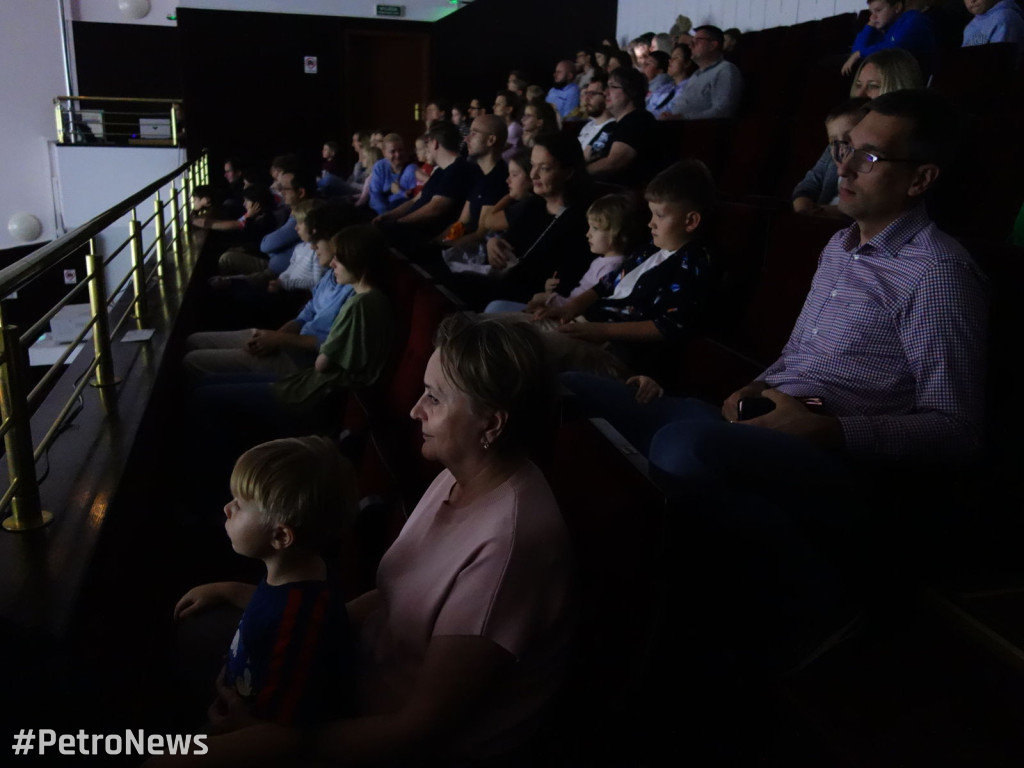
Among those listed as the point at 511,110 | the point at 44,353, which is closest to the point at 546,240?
the point at 511,110

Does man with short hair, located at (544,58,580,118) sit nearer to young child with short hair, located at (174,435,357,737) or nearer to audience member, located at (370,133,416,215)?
audience member, located at (370,133,416,215)

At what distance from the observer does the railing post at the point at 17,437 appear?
1.34 metres

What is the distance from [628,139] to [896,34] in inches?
45.5

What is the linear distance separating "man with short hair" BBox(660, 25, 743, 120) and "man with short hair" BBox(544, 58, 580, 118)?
77.1 inches

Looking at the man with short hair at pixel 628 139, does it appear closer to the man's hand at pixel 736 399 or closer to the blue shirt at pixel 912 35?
the blue shirt at pixel 912 35

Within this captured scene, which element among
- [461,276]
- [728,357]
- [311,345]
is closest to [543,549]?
[728,357]

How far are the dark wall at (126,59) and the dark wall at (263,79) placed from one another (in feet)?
10.4

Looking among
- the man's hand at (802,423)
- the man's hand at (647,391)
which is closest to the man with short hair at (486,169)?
the man's hand at (647,391)

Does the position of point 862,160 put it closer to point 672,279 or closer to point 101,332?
point 672,279

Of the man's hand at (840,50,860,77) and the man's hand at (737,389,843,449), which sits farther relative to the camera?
the man's hand at (840,50,860,77)

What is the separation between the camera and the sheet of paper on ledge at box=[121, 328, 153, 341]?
8.79 feet

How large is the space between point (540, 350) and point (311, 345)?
1.83 metres

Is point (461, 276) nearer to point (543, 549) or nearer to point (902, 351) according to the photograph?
point (902, 351)

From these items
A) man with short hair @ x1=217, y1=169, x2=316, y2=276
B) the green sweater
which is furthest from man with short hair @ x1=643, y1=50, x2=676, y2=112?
the green sweater
